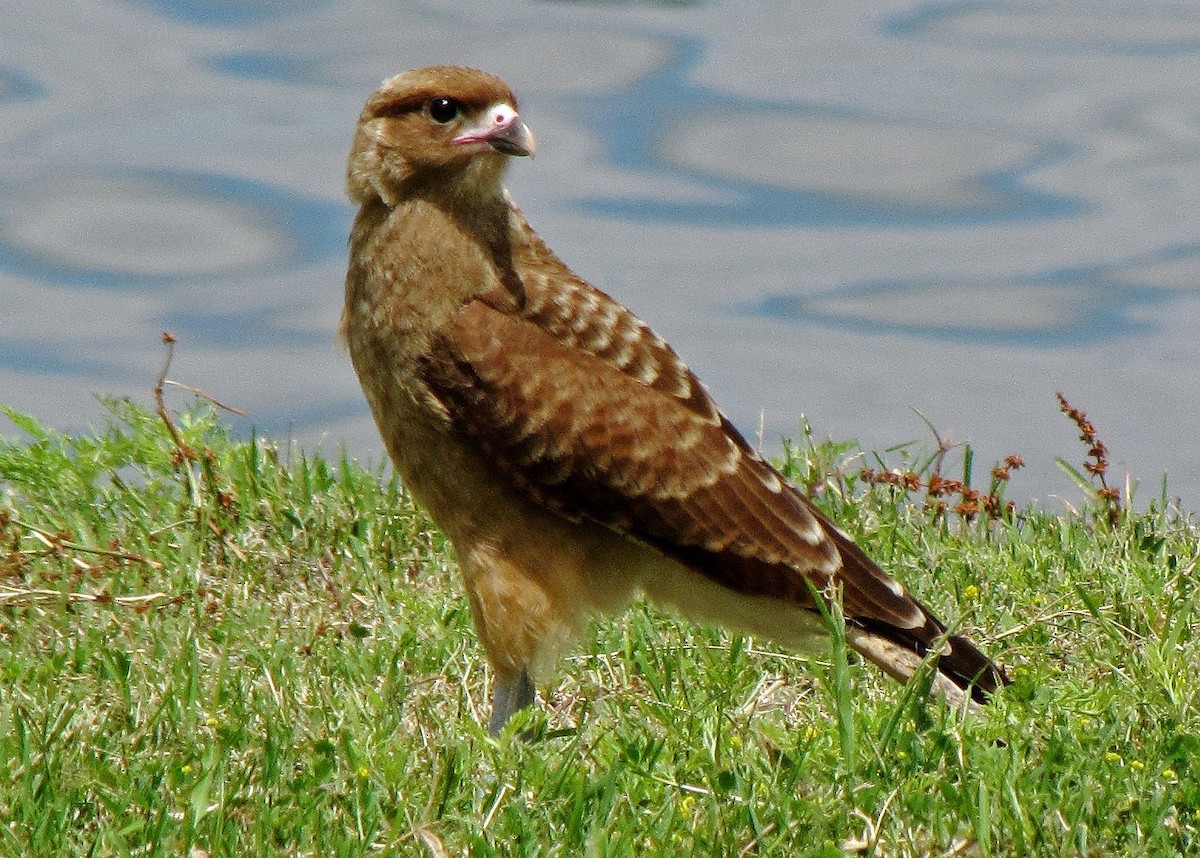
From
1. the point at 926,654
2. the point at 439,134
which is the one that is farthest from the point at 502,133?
the point at 926,654

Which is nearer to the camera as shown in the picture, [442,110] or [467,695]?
[467,695]

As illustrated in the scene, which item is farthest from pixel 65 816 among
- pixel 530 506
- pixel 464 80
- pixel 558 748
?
pixel 464 80

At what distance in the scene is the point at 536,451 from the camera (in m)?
5.20

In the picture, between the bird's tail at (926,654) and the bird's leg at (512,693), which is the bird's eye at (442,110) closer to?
the bird's leg at (512,693)

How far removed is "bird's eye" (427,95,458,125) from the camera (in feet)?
17.8

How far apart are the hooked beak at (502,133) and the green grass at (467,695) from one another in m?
1.43

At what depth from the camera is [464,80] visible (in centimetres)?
545

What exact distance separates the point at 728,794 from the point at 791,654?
4.88 feet

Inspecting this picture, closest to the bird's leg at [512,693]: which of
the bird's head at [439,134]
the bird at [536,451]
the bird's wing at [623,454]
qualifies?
the bird at [536,451]

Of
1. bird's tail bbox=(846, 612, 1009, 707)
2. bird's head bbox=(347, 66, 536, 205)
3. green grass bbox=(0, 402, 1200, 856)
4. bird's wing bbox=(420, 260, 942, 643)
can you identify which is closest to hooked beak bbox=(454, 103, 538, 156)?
bird's head bbox=(347, 66, 536, 205)

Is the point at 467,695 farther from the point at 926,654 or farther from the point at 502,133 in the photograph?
the point at 502,133

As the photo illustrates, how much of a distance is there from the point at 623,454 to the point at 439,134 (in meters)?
1.05

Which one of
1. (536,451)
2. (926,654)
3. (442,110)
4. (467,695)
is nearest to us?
(926,654)

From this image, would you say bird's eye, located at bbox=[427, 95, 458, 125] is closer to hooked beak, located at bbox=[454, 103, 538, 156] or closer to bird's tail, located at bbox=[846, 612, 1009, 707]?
hooked beak, located at bbox=[454, 103, 538, 156]
